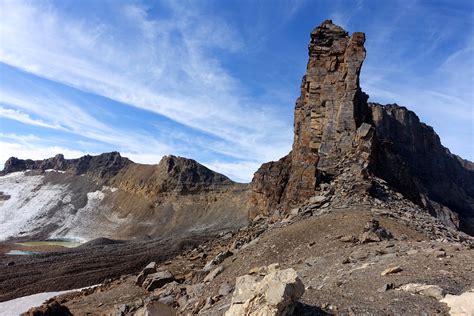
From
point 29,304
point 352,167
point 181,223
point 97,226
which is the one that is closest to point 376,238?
point 352,167

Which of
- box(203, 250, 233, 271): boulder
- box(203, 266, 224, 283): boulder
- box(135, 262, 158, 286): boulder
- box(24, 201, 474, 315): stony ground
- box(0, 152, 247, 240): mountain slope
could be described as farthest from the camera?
box(0, 152, 247, 240): mountain slope

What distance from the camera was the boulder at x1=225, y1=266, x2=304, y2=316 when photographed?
600 centimetres

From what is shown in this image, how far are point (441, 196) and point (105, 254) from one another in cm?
7177

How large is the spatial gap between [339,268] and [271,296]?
4.36 meters

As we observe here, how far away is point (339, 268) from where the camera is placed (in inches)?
392

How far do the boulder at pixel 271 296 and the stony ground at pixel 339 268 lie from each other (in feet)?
1.87

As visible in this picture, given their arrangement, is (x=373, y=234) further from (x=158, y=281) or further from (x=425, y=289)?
(x=158, y=281)

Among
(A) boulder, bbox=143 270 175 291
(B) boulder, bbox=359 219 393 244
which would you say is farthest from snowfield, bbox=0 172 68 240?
(B) boulder, bbox=359 219 393 244

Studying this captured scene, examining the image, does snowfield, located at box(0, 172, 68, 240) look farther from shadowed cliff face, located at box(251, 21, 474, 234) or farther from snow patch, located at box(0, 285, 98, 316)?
shadowed cliff face, located at box(251, 21, 474, 234)

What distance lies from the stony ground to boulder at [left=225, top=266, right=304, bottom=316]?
57cm

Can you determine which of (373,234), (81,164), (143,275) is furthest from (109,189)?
(373,234)

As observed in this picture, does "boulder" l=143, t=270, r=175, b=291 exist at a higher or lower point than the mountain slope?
lower

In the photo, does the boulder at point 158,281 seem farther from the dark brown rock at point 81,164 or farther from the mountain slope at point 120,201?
the dark brown rock at point 81,164

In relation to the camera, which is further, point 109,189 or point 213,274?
point 109,189
